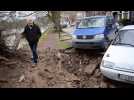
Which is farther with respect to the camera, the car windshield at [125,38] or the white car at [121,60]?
the car windshield at [125,38]

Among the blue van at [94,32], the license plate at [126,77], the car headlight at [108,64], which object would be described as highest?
the blue van at [94,32]

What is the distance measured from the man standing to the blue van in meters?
1.07

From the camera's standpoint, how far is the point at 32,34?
5414mm

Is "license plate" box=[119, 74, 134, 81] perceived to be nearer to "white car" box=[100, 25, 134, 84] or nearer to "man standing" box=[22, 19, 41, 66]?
"white car" box=[100, 25, 134, 84]

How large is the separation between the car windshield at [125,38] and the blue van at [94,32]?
2.53 ft

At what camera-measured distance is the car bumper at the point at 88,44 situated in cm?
603

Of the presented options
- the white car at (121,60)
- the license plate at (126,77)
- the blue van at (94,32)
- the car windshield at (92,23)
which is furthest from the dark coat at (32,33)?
the license plate at (126,77)

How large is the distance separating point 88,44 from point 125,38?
1253 mm

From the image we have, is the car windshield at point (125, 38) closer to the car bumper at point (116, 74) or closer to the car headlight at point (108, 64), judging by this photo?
the car headlight at point (108, 64)

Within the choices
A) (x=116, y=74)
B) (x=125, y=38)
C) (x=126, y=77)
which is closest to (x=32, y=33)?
(x=125, y=38)

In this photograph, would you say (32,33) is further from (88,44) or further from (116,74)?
(116,74)

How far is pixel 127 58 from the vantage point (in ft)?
14.7
